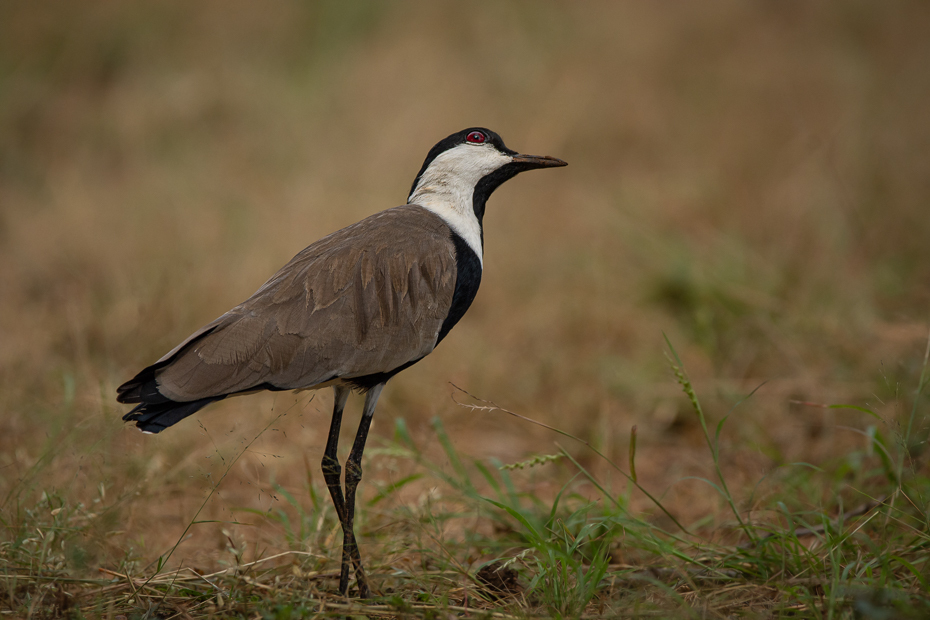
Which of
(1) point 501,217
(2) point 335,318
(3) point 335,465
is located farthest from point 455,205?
(1) point 501,217

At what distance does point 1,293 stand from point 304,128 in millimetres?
3875

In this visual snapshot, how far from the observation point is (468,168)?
325 cm

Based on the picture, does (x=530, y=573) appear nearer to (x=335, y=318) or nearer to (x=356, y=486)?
(x=356, y=486)

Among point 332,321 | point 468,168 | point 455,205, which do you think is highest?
point 468,168

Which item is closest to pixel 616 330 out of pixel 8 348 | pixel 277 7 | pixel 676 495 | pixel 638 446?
pixel 638 446

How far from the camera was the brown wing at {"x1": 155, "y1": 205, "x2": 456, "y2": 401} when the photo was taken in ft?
8.29

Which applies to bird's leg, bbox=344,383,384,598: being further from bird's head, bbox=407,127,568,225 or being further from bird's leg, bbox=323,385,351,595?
bird's head, bbox=407,127,568,225

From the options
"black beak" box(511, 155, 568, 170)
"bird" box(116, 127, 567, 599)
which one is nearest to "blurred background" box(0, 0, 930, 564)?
Result: "bird" box(116, 127, 567, 599)

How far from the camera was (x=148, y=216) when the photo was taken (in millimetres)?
6773

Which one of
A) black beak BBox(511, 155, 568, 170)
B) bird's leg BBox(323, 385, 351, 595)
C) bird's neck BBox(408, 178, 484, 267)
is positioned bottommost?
bird's leg BBox(323, 385, 351, 595)

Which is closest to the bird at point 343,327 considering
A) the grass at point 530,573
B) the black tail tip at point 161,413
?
the black tail tip at point 161,413

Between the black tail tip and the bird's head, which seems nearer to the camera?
the black tail tip

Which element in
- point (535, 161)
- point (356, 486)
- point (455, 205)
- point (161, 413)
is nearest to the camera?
point (161, 413)

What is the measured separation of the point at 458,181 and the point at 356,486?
139cm
